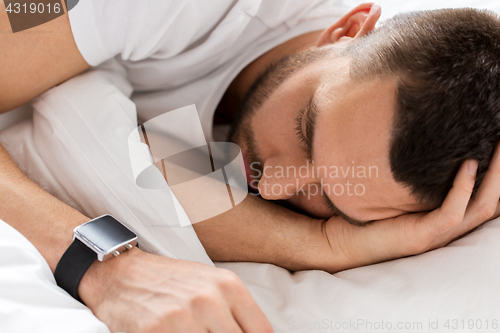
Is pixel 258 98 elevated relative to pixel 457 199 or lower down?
elevated

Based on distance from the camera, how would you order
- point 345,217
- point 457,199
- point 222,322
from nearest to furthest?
point 222,322 → point 457,199 → point 345,217

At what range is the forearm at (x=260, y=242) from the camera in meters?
0.75

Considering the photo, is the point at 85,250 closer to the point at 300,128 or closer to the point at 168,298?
the point at 168,298

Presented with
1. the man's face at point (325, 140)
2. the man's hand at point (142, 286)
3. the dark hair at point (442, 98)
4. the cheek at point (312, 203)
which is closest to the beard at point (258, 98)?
the man's face at point (325, 140)

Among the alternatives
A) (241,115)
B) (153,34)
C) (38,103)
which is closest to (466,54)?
(241,115)

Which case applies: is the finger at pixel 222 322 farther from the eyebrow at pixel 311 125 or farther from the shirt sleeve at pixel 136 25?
the shirt sleeve at pixel 136 25

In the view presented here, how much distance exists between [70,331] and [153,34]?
63cm

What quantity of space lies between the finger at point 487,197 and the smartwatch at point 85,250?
0.62 m

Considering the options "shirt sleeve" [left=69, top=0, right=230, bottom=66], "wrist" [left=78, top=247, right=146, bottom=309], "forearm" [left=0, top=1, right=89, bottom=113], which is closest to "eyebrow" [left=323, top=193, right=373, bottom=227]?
"wrist" [left=78, top=247, right=146, bottom=309]

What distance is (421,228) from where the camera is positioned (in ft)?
2.18

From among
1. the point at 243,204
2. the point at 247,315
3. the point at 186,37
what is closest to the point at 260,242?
the point at 243,204

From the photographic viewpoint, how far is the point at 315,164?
26.5 inches

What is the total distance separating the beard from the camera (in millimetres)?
825

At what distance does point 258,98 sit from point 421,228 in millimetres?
459
